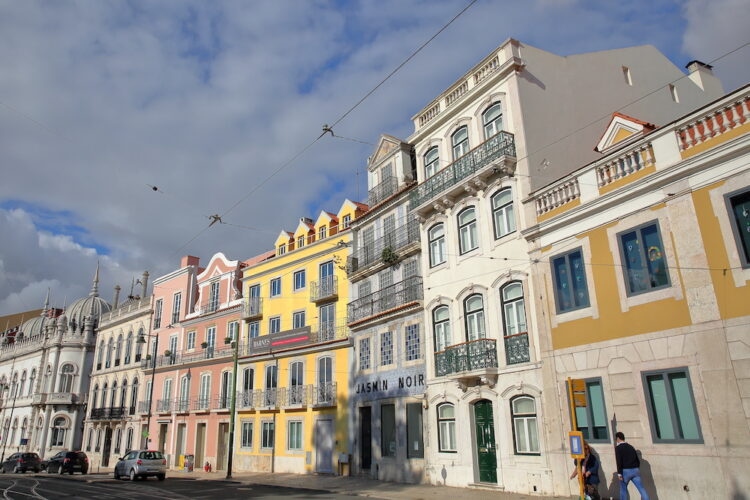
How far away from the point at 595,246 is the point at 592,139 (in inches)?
280

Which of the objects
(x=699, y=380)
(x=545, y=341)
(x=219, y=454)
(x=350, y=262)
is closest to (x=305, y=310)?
(x=350, y=262)

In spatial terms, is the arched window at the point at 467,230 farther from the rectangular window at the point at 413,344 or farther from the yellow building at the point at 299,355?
the yellow building at the point at 299,355

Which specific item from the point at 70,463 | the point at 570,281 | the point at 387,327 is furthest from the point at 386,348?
the point at 70,463

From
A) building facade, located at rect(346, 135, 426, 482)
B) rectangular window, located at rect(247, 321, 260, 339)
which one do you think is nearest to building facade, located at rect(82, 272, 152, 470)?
rectangular window, located at rect(247, 321, 260, 339)

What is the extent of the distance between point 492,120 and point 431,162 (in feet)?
13.3

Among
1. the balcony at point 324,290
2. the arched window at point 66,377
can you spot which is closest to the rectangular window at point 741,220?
the balcony at point 324,290

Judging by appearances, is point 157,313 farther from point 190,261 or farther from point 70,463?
point 70,463

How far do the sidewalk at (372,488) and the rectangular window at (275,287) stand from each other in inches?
422

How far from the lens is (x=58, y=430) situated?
55312mm

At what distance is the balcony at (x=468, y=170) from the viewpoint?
1978cm

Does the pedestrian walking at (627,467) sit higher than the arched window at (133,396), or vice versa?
the arched window at (133,396)

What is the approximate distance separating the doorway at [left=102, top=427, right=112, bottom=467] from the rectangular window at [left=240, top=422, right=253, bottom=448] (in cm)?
2165

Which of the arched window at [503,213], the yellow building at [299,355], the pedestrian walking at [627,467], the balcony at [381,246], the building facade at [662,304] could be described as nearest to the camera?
the building facade at [662,304]

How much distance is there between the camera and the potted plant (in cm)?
2602
